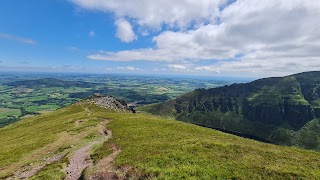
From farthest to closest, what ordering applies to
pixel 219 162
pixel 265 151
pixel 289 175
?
pixel 265 151, pixel 219 162, pixel 289 175

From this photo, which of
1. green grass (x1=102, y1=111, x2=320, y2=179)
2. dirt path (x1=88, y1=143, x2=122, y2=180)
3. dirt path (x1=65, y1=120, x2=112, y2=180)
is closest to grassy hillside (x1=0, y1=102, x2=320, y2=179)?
green grass (x1=102, y1=111, x2=320, y2=179)

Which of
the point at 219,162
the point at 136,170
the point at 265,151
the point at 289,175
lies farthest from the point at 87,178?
the point at 265,151

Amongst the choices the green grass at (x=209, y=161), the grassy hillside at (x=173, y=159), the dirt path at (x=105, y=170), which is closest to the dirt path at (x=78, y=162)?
the grassy hillside at (x=173, y=159)

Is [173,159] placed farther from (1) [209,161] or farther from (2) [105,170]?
(2) [105,170]

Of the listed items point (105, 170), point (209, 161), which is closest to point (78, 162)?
point (105, 170)

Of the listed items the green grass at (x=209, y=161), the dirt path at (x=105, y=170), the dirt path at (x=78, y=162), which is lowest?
the dirt path at (x=78, y=162)

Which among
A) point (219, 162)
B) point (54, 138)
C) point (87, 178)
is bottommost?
point (54, 138)

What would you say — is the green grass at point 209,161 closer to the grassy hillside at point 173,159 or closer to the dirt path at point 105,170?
the grassy hillside at point 173,159

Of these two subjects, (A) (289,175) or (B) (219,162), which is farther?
(B) (219,162)

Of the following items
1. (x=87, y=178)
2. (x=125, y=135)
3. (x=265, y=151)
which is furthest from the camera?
(x=125, y=135)

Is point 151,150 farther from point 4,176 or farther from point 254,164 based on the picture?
point 4,176

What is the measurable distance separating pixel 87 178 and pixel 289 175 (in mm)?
26691

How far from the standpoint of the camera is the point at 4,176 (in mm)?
35531

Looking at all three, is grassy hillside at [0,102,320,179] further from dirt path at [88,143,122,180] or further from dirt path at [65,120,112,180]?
dirt path at [65,120,112,180]
